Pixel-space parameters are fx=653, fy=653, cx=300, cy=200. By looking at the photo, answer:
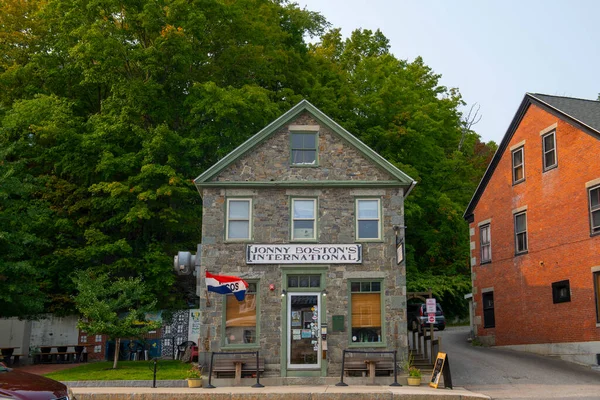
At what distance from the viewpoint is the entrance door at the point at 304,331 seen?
2003cm

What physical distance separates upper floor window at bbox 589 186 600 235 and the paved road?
4.63 metres

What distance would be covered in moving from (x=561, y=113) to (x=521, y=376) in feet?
32.2

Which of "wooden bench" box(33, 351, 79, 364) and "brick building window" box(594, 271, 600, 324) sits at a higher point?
"brick building window" box(594, 271, 600, 324)

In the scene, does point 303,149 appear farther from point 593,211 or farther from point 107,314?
point 593,211

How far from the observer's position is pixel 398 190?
21.0m

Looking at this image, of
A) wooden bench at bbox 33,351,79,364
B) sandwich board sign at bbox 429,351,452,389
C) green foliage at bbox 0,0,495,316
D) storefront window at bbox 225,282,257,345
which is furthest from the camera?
green foliage at bbox 0,0,495,316

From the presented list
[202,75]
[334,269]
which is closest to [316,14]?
[202,75]

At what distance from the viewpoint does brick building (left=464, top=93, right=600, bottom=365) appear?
2211cm

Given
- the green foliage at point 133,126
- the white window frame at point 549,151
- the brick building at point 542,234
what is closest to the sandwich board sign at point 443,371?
the brick building at point 542,234

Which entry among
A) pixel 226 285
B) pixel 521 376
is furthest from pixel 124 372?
pixel 521 376

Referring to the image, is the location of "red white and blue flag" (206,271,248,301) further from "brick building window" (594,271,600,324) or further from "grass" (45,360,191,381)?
"brick building window" (594,271,600,324)

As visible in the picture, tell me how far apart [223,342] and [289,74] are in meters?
19.0

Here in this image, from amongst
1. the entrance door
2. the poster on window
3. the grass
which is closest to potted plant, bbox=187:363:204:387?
the grass

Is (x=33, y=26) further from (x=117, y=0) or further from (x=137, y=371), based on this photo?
(x=137, y=371)
